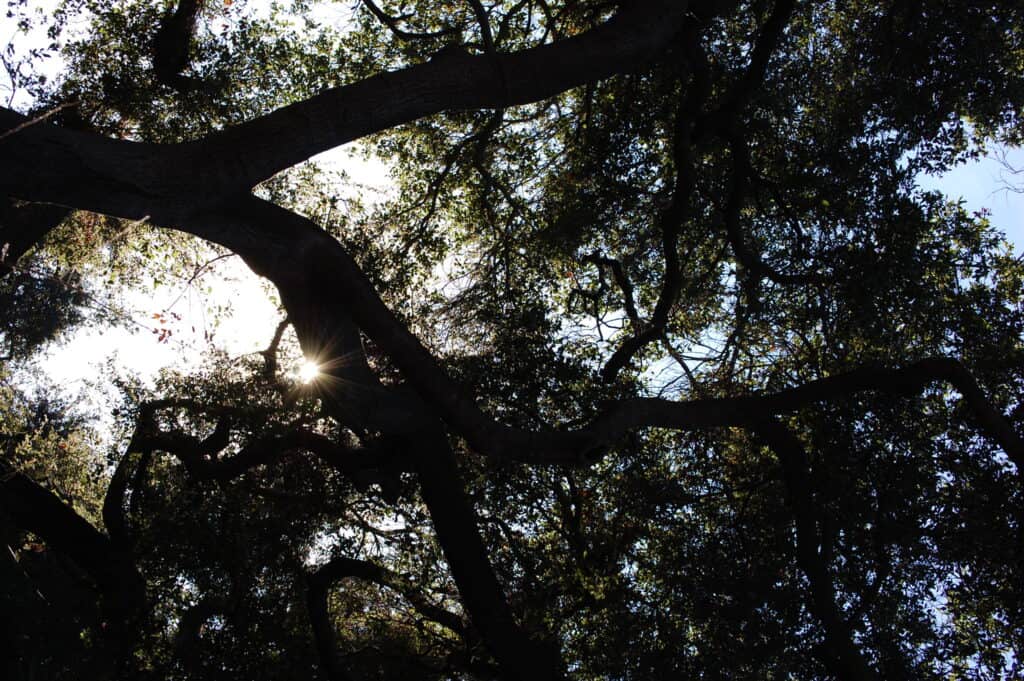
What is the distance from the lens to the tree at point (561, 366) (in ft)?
21.0

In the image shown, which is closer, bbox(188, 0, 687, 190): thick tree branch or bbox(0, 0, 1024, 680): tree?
bbox(188, 0, 687, 190): thick tree branch

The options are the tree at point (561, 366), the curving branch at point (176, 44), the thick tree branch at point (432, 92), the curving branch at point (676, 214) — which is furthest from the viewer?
the curving branch at point (176, 44)

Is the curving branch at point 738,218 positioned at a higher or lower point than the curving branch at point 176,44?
lower

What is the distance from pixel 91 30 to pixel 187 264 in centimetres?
383

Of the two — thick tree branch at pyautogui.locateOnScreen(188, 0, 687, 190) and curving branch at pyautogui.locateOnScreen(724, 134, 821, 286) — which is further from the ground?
curving branch at pyautogui.locateOnScreen(724, 134, 821, 286)

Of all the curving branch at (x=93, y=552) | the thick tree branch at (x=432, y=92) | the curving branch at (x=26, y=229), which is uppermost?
the curving branch at (x=26, y=229)

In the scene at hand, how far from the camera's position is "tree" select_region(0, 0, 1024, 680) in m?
6.39

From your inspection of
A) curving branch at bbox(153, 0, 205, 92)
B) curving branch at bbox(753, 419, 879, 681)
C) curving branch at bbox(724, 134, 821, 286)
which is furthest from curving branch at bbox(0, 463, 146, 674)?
curving branch at bbox(724, 134, 821, 286)

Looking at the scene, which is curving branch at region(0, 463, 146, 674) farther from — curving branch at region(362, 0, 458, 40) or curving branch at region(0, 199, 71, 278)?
curving branch at region(362, 0, 458, 40)

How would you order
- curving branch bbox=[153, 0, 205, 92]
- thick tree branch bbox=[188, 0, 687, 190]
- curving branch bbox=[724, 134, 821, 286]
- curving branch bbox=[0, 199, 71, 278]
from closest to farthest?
1. thick tree branch bbox=[188, 0, 687, 190]
2. curving branch bbox=[724, 134, 821, 286]
3. curving branch bbox=[0, 199, 71, 278]
4. curving branch bbox=[153, 0, 205, 92]

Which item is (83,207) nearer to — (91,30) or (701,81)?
(701,81)

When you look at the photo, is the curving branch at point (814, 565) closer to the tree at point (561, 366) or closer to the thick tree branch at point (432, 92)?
the tree at point (561, 366)

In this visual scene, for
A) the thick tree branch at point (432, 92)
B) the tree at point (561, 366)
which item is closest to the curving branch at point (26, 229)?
the tree at point (561, 366)

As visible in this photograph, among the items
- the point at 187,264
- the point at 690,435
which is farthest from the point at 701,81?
the point at 187,264
